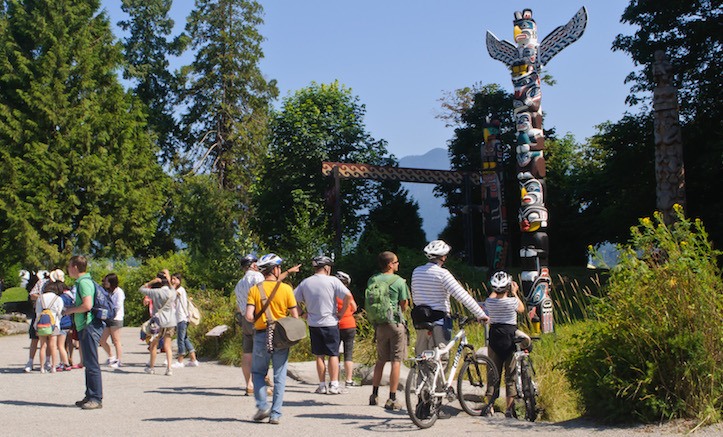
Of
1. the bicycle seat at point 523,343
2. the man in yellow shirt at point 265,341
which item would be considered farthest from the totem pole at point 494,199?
the man in yellow shirt at point 265,341

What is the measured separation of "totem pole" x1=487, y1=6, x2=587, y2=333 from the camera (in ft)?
50.8

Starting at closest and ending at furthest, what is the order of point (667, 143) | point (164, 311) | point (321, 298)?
point (321, 298), point (164, 311), point (667, 143)

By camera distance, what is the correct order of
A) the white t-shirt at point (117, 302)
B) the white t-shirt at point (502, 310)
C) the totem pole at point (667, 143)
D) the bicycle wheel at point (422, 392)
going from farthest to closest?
the totem pole at point (667, 143)
the white t-shirt at point (117, 302)
the white t-shirt at point (502, 310)
the bicycle wheel at point (422, 392)

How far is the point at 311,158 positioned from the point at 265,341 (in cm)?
2081

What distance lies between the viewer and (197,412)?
9125 millimetres

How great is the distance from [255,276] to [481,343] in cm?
420

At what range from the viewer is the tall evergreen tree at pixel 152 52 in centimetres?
4006

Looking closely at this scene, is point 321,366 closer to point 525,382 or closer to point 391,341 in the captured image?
point 391,341

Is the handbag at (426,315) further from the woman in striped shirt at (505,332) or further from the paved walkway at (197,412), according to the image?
the paved walkway at (197,412)

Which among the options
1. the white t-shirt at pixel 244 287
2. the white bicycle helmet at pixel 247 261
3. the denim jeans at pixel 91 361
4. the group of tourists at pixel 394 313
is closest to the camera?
the group of tourists at pixel 394 313

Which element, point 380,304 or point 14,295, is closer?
point 380,304

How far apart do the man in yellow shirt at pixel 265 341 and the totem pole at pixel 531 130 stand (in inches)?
300

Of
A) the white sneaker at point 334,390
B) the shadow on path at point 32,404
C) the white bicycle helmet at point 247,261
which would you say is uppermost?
the white bicycle helmet at point 247,261

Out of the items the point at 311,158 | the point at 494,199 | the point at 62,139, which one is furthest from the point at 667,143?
the point at 62,139
